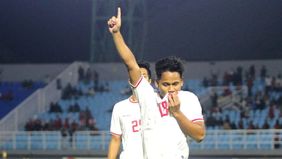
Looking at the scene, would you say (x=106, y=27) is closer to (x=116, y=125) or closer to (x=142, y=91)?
(x=116, y=125)

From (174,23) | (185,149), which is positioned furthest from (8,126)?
(185,149)

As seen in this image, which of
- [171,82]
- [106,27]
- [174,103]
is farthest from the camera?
[106,27]

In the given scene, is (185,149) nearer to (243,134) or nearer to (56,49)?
(243,134)

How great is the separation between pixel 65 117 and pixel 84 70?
16.6ft

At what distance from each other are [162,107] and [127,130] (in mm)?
2340

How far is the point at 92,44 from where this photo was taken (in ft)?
115

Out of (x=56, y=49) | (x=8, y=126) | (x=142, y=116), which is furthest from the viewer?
(x=56, y=49)

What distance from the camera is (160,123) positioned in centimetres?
464

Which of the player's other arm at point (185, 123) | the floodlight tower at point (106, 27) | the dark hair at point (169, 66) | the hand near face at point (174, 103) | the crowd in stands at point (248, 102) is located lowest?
the player's other arm at point (185, 123)

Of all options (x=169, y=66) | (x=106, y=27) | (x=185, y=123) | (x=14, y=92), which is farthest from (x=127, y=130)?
(x=14, y=92)

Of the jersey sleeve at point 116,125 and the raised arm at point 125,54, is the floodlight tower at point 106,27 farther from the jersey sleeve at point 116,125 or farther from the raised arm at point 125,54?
the raised arm at point 125,54

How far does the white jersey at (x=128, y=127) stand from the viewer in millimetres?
6660


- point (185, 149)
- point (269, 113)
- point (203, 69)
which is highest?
point (203, 69)

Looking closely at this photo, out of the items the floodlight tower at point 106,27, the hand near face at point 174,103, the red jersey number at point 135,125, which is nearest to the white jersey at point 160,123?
the hand near face at point 174,103
